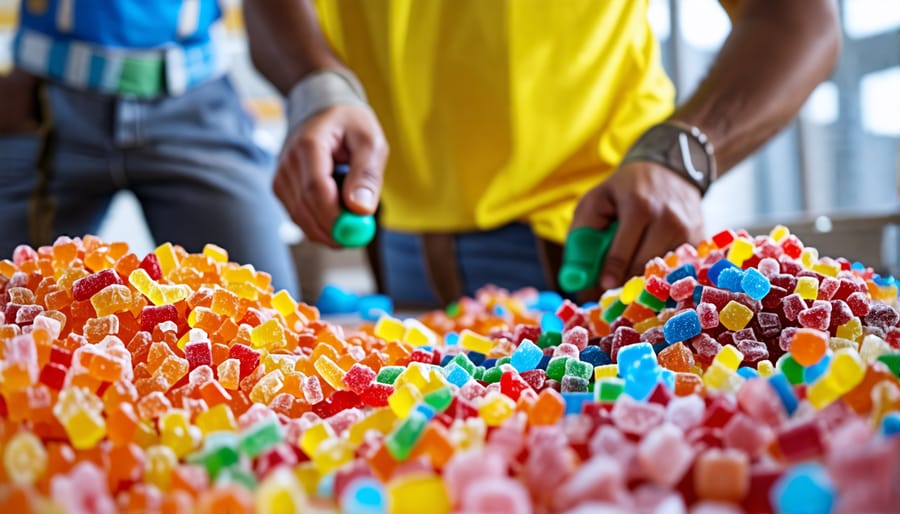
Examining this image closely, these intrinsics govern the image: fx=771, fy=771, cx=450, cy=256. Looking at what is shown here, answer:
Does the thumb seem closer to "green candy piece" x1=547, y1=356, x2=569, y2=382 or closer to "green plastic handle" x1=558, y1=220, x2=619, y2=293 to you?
"green plastic handle" x1=558, y1=220, x2=619, y2=293

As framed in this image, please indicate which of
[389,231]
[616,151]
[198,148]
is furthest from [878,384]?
[198,148]

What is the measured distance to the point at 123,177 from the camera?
3.49ft

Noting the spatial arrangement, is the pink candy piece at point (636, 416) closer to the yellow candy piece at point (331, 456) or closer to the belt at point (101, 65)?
the yellow candy piece at point (331, 456)

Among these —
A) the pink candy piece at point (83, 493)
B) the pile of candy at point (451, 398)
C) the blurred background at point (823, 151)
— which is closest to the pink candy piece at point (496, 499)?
the pile of candy at point (451, 398)

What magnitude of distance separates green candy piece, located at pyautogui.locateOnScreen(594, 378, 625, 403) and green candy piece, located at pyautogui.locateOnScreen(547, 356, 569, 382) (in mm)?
79

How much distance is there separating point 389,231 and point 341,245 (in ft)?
1.29

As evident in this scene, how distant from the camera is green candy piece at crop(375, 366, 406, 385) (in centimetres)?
40

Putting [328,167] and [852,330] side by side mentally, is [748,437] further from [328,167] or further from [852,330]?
[328,167]

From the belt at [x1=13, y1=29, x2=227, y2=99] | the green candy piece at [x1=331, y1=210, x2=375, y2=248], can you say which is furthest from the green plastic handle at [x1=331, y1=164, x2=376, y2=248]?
the belt at [x1=13, y1=29, x2=227, y2=99]

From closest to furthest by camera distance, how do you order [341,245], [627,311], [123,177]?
1. [627,311]
2. [341,245]
3. [123,177]

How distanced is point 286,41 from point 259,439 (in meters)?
0.72

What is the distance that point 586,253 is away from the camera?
0.64 meters

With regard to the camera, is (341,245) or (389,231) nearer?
(341,245)

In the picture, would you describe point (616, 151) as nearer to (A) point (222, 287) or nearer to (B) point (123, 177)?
(A) point (222, 287)
